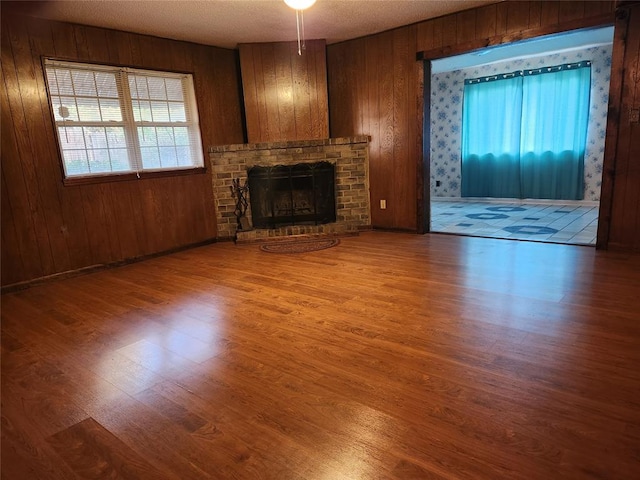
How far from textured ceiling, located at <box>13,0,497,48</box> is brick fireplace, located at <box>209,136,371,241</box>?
125 cm

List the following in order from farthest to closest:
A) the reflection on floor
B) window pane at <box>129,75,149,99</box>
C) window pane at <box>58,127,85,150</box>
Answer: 1. the reflection on floor
2. window pane at <box>129,75,149,99</box>
3. window pane at <box>58,127,85,150</box>

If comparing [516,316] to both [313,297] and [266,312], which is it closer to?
[313,297]

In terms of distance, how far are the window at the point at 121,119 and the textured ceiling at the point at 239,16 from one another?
1.53ft

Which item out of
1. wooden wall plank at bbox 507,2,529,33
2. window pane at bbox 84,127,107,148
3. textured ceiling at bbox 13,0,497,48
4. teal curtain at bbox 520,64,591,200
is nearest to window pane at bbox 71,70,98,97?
window pane at bbox 84,127,107,148

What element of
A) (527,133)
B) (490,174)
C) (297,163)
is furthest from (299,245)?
(527,133)

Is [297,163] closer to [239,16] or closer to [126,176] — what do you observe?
[239,16]

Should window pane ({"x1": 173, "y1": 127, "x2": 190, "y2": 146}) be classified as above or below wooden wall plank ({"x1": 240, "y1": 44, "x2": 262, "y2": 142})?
below

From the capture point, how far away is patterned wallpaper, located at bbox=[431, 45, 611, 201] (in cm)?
627

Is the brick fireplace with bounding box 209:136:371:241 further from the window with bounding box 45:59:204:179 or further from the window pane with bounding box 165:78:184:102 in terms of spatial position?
the window pane with bounding box 165:78:184:102

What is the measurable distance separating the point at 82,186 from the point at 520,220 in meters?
5.44

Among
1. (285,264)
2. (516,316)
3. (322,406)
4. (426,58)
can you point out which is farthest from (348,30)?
→ (322,406)

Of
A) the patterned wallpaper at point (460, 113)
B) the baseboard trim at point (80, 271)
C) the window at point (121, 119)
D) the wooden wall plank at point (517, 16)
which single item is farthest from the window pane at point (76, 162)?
the patterned wallpaper at point (460, 113)

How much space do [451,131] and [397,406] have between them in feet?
23.4

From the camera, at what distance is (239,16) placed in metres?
3.95
